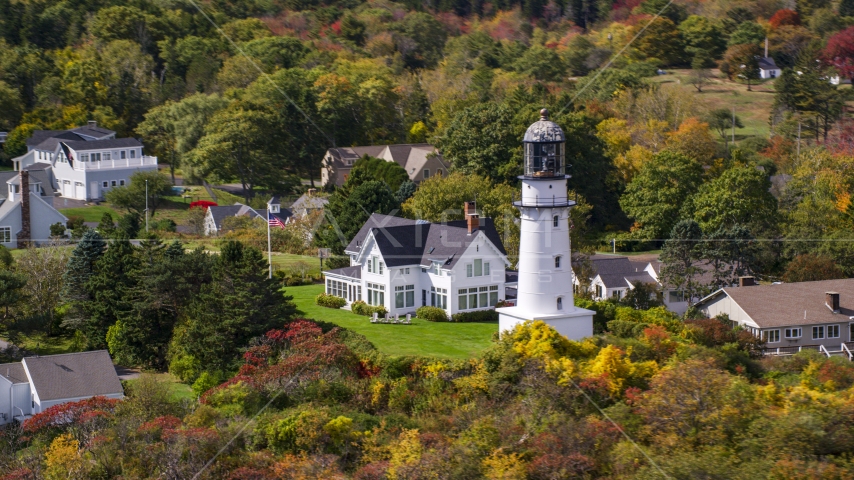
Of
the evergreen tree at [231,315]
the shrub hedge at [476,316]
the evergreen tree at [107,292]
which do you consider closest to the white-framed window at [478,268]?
the shrub hedge at [476,316]

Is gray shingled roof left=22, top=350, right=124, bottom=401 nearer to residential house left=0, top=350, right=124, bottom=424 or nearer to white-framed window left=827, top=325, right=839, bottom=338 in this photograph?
residential house left=0, top=350, right=124, bottom=424

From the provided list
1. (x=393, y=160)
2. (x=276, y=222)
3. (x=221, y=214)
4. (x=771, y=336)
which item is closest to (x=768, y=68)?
(x=393, y=160)

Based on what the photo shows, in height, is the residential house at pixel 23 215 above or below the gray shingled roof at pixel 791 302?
above

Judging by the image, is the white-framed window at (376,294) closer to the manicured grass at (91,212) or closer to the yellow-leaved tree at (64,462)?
the yellow-leaved tree at (64,462)

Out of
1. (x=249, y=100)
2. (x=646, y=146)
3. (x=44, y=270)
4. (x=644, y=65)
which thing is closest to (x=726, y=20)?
(x=644, y=65)

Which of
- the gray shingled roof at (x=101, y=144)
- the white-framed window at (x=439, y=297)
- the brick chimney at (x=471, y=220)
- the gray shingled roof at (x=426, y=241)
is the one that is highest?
the gray shingled roof at (x=101, y=144)

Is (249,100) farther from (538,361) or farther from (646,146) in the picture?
(538,361)
